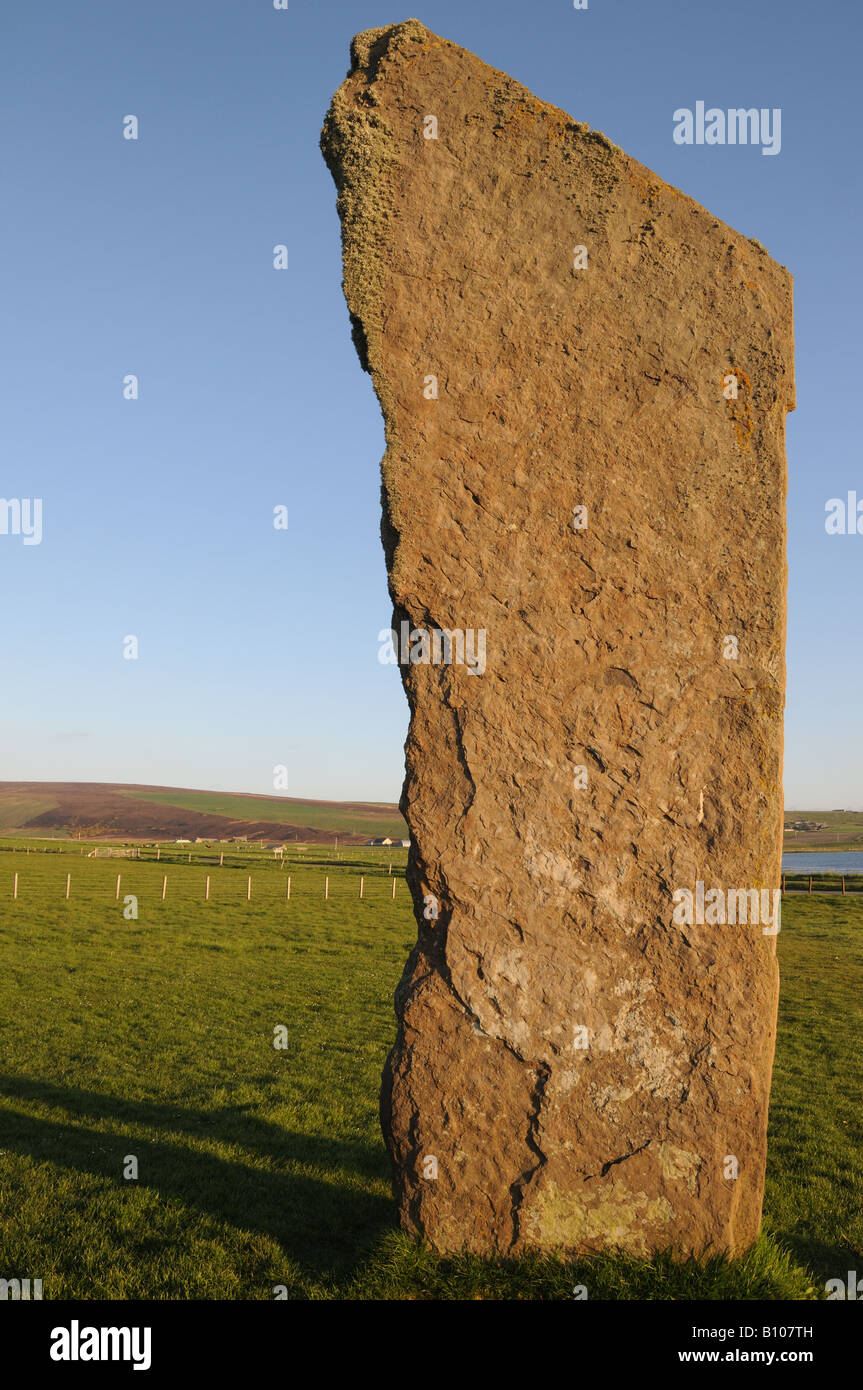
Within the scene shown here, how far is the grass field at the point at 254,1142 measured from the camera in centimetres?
538

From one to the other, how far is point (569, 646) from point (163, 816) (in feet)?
509

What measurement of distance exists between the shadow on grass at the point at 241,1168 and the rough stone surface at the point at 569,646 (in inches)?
45.1

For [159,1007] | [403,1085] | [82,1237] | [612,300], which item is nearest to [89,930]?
[159,1007]

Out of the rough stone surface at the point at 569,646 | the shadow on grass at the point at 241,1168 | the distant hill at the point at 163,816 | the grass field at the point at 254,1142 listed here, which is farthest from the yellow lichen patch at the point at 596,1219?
the distant hill at the point at 163,816

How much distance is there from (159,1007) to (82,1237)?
1011cm

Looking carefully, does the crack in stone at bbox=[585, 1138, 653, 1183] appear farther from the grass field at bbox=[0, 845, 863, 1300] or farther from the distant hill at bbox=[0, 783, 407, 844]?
the distant hill at bbox=[0, 783, 407, 844]

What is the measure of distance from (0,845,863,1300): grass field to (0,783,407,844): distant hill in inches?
4627

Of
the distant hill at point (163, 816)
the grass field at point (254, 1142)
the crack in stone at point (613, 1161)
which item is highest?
the crack in stone at point (613, 1161)

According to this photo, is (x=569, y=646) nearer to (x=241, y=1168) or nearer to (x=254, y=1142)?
(x=241, y=1168)

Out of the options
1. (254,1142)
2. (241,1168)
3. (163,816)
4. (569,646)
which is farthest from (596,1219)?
(163,816)

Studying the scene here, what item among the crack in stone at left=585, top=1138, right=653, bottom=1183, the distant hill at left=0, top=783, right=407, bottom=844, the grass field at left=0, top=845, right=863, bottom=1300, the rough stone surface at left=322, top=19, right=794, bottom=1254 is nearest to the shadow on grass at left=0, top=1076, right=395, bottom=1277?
the grass field at left=0, top=845, right=863, bottom=1300

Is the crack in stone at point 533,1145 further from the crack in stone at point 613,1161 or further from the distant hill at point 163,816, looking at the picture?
the distant hill at point 163,816

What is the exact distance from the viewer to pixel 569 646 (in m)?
5.82

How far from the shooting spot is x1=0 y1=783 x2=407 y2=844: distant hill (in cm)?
14238
